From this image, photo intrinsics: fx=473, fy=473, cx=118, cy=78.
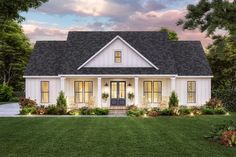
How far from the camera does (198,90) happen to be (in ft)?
130

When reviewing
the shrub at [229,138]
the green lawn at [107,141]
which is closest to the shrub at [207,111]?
the green lawn at [107,141]

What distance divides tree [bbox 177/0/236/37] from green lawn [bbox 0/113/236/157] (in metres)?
3.91

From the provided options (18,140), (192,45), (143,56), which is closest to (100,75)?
(143,56)

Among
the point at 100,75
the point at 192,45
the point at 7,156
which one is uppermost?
the point at 192,45

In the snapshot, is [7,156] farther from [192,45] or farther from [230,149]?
[192,45]

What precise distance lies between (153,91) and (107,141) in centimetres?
2246

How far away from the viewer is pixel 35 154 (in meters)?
14.6

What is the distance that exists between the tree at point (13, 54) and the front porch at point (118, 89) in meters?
31.2

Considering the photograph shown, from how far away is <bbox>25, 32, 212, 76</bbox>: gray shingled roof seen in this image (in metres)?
39.1

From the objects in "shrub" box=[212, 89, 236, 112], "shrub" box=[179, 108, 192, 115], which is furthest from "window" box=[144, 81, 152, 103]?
"shrub" box=[179, 108, 192, 115]

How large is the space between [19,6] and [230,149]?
8.59m

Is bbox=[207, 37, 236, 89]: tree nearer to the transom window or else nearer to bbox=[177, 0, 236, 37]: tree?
the transom window

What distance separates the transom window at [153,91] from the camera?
3959cm

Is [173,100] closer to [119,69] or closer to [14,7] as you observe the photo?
[119,69]
